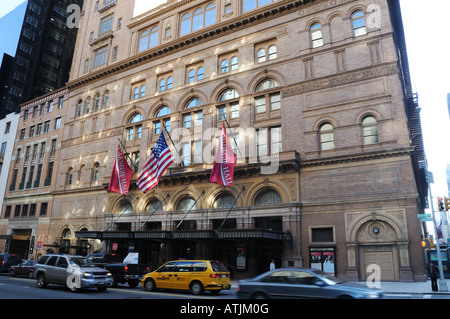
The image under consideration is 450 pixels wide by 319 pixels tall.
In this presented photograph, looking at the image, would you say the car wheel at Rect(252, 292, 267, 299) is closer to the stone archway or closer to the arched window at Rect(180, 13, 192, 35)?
the stone archway

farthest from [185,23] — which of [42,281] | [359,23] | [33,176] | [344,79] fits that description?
[42,281]

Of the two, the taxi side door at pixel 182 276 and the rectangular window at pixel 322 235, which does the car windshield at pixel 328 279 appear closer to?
the taxi side door at pixel 182 276

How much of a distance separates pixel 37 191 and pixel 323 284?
152ft

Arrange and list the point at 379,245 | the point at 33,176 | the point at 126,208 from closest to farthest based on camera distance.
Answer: the point at 379,245
the point at 126,208
the point at 33,176

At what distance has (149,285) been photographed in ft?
62.2

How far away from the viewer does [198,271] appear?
57.6 feet

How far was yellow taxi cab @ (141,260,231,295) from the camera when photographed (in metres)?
17.2

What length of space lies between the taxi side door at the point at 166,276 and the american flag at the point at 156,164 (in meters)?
12.1

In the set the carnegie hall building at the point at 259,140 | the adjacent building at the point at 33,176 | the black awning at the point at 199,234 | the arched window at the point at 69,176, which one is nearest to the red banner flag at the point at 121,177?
the carnegie hall building at the point at 259,140

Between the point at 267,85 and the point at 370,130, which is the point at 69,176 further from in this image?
the point at 370,130

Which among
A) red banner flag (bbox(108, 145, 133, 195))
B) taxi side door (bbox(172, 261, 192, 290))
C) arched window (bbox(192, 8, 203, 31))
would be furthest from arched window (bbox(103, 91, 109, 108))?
taxi side door (bbox(172, 261, 192, 290))

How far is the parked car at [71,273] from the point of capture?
1628 cm

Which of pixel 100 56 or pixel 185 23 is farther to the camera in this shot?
pixel 100 56

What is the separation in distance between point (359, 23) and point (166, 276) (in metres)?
25.3
